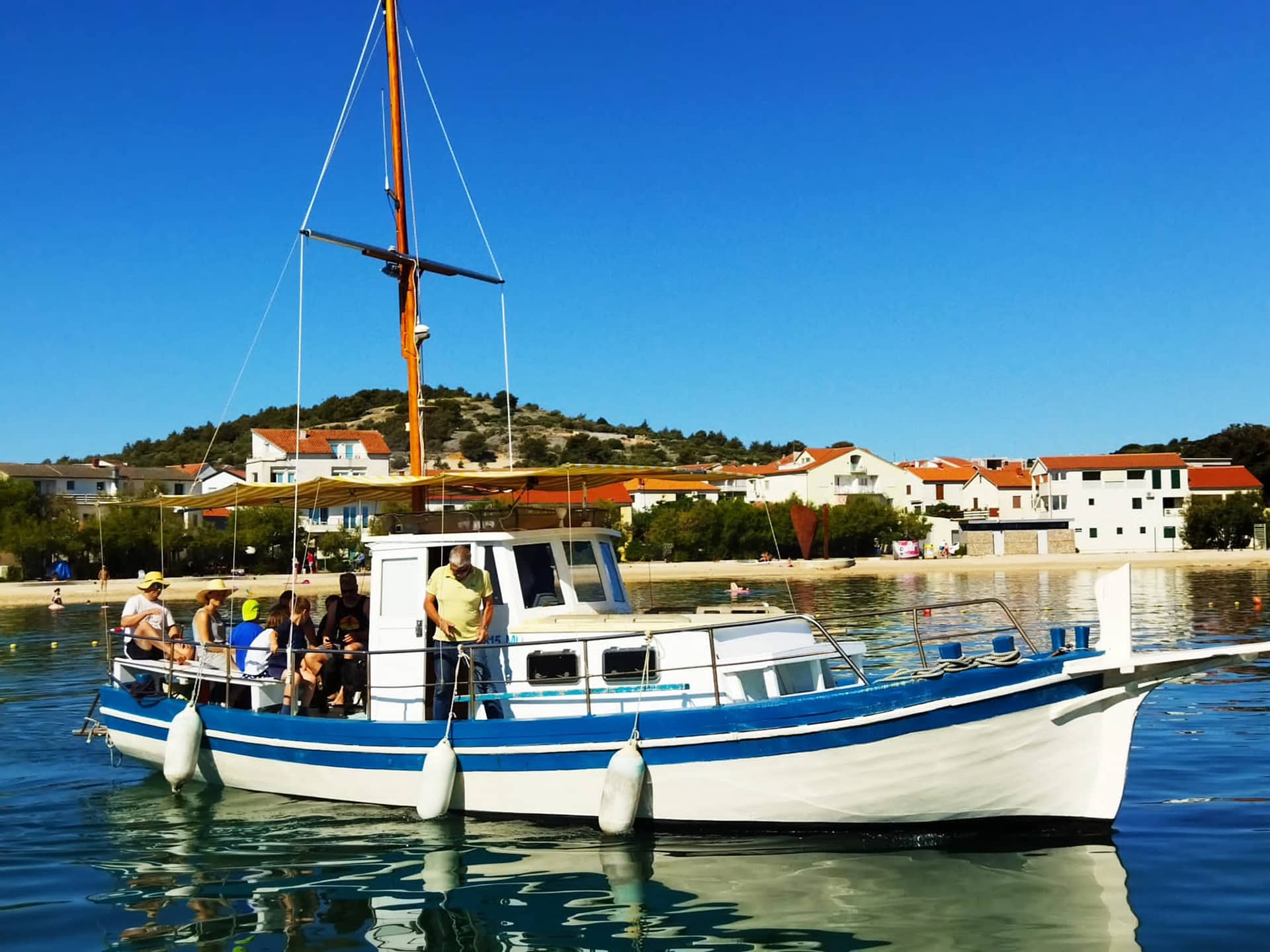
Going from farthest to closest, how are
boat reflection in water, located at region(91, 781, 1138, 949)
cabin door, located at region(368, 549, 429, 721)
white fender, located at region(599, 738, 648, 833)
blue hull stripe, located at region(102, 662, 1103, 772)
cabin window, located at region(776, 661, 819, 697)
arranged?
1. cabin door, located at region(368, 549, 429, 721)
2. cabin window, located at region(776, 661, 819, 697)
3. white fender, located at region(599, 738, 648, 833)
4. blue hull stripe, located at region(102, 662, 1103, 772)
5. boat reflection in water, located at region(91, 781, 1138, 949)

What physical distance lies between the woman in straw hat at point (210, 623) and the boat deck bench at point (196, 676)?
0.14 meters

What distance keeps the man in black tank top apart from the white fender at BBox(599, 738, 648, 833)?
3.51m

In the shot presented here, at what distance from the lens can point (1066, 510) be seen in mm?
82750

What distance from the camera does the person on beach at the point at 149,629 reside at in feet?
Result: 45.4

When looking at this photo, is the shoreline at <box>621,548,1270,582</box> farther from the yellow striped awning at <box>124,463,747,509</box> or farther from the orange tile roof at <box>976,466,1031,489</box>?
the yellow striped awning at <box>124,463,747,509</box>

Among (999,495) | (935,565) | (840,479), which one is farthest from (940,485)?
(935,565)

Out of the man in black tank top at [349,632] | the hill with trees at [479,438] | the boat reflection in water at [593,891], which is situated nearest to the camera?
the boat reflection in water at [593,891]

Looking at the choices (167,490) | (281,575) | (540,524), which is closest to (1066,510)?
(281,575)

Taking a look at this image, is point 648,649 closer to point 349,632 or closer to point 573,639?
point 573,639

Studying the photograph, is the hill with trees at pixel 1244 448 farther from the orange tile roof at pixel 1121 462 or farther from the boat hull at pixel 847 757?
the boat hull at pixel 847 757

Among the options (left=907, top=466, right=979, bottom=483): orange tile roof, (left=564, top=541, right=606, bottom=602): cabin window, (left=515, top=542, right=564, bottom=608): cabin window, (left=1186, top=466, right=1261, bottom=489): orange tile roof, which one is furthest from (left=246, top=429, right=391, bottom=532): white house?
(left=515, top=542, right=564, bottom=608): cabin window

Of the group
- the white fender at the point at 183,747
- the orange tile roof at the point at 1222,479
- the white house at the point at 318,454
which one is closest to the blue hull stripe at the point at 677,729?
the white fender at the point at 183,747

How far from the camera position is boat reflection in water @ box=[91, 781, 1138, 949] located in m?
8.23

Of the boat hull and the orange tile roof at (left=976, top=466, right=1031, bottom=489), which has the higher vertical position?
the orange tile roof at (left=976, top=466, right=1031, bottom=489)
